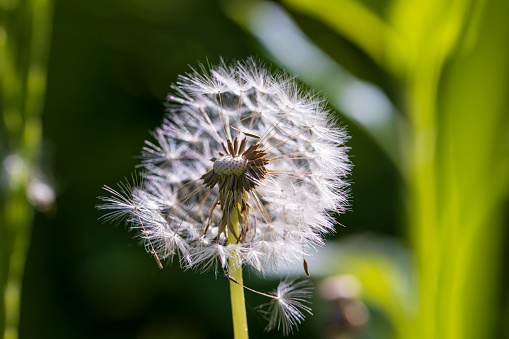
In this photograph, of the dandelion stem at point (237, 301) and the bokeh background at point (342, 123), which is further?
the bokeh background at point (342, 123)

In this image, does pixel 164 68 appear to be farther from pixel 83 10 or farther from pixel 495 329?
pixel 495 329

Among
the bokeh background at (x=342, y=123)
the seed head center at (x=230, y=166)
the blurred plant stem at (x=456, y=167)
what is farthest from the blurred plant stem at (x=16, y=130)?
the blurred plant stem at (x=456, y=167)

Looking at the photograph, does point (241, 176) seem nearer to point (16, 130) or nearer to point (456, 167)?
point (16, 130)

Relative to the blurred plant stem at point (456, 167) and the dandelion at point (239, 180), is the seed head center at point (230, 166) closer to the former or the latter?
the dandelion at point (239, 180)

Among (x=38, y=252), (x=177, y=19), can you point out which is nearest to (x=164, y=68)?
(x=177, y=19)

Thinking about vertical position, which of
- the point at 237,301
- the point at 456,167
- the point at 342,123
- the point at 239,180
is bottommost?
the point at 237,301

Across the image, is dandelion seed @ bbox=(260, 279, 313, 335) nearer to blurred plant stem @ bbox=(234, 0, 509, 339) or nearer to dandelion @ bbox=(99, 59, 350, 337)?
dandelion @ bbox=(99, 59, 350, 337)

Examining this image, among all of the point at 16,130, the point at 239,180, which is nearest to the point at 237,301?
the point at 239,180
